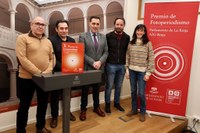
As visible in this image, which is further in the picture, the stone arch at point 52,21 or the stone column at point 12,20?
the stone arch at point 52,21

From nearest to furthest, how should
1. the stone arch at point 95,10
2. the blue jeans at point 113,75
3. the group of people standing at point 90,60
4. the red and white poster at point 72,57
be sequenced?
the red and white poster at point 72,57 < the group of people standing at point 90,60 < the blue jeans at point 113,75 < the stone arch at point 95,10

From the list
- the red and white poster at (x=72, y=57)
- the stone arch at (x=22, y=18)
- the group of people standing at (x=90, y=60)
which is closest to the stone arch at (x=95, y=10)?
the group of people standing at (x=90, y=60)

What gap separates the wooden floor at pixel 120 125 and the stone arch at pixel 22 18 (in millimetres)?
1285

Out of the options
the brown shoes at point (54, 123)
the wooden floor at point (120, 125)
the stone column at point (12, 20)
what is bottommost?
the wooden floor at point (120, 125)

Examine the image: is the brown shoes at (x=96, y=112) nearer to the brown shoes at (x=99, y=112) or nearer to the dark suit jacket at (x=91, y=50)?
the brown shoes at (x=99, y=112)

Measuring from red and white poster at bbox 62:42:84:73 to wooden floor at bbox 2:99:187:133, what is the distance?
117 centimetres

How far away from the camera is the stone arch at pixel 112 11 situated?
310cm

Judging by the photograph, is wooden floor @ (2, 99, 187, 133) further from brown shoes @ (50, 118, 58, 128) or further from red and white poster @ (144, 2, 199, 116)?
red and white poster @ (144, 2, 199, 116)

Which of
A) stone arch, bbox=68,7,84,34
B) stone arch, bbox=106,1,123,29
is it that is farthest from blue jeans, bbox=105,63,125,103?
stone arch, bbox=106,1,123,29

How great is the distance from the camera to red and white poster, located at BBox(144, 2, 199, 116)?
7.78 feet

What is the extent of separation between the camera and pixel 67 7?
8.74ft

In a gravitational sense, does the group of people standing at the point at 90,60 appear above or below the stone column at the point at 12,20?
below

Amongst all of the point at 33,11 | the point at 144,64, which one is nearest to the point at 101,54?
the point at 144,64

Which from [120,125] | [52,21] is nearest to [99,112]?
[120,125]
